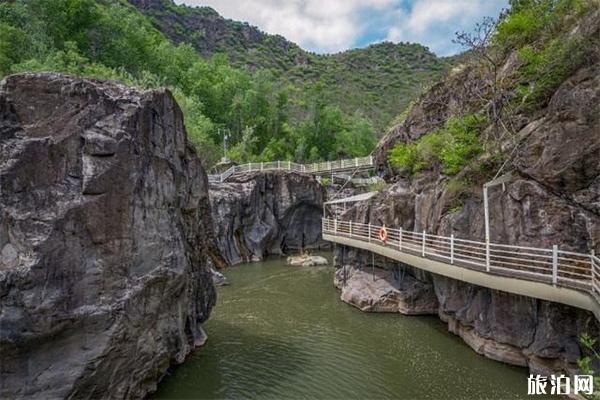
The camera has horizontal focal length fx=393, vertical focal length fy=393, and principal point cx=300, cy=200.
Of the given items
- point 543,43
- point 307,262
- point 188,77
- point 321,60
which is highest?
point 321,60

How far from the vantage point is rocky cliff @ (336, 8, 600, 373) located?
9.92 m

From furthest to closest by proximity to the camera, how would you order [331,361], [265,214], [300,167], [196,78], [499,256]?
[196,78]
[300,167]
[265,214]
[331,361]
[499,256]

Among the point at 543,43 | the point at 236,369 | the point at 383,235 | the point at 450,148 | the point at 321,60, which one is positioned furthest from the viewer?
the point at 321,60

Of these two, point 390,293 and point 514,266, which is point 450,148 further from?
point 390,293

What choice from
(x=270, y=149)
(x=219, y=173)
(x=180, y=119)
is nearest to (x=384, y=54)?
(x=270, y=149)

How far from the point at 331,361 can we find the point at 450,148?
8.76 metres

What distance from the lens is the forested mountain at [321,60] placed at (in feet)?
313

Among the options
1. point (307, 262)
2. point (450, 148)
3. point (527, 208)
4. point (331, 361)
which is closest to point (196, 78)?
point (307, 262)

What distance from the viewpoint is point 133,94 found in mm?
9609

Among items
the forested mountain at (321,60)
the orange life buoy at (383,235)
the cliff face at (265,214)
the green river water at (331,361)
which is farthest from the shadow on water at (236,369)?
the forested mountain at (321,60)

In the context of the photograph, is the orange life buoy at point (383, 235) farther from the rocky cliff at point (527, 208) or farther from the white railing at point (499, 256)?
the rocky cliff at point (527, 208)

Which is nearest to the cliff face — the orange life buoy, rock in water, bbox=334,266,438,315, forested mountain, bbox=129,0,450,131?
rock in water, bbox=334,266,438,315

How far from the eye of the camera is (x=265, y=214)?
3725 cm

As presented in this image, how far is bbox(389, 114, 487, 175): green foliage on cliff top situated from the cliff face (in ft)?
61.5
